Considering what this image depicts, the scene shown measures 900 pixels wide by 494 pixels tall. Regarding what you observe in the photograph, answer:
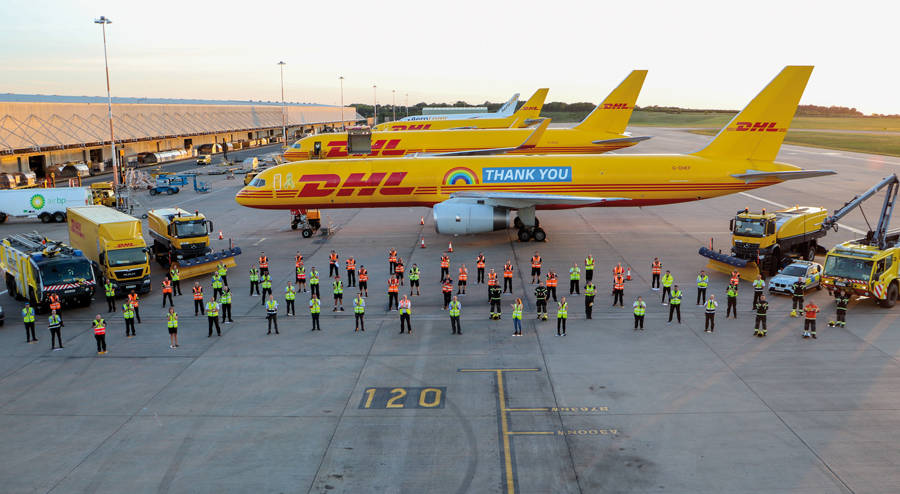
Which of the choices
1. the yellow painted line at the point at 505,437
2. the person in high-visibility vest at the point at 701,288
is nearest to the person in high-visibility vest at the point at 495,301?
the yellow painted line at the point at 505,437

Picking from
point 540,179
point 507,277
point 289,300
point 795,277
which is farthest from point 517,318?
point 540,179

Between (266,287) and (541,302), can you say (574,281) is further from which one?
(266,287)

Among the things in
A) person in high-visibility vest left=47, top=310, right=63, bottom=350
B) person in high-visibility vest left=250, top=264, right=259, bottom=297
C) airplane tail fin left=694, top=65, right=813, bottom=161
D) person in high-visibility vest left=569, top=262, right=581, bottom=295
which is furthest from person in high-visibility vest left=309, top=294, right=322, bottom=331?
airplane tail fin left=694, top=65, right=813, bottom=161

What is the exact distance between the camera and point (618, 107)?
185 ft

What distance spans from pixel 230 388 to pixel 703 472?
12217mm

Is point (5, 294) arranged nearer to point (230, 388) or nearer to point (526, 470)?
point (230, 388)

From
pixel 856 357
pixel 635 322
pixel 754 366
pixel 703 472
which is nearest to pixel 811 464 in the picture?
pixel 703 472

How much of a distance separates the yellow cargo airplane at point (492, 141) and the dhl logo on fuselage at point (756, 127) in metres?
19.7

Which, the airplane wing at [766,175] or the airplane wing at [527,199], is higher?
the airplane wing at [766,175]

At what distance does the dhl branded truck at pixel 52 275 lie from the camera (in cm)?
2464

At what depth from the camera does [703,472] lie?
12789mm

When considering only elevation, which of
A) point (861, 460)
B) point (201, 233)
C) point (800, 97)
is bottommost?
point (861, 460)

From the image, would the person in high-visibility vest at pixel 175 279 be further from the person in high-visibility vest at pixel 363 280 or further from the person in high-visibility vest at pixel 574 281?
the person in high-visibility vest at pixel 574 281

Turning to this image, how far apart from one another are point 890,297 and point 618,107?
3549cm
